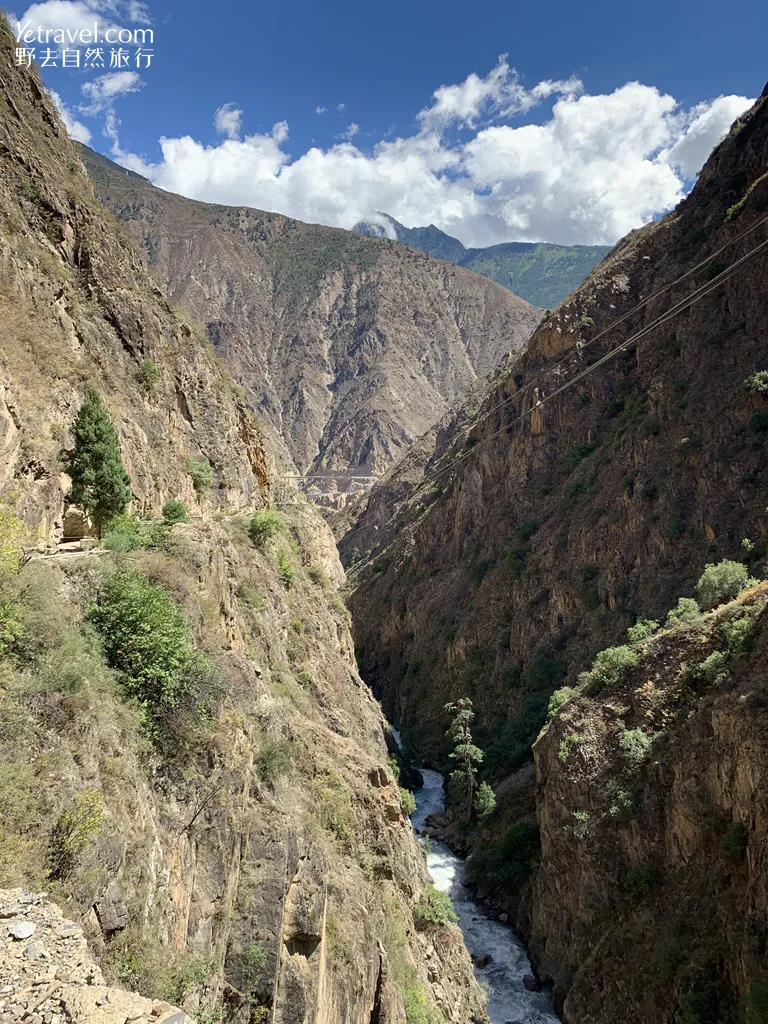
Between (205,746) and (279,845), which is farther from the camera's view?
(279,845)

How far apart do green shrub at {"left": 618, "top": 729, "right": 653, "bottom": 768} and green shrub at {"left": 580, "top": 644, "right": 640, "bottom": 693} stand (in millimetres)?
2780

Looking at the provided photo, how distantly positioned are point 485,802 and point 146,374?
2742cm

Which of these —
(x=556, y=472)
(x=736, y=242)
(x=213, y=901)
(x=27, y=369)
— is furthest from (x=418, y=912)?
(x=736, y=242)

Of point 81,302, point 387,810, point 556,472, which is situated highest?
point 81,302

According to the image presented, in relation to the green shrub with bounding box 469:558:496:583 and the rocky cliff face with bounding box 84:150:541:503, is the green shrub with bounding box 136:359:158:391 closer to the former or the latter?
the green shrub with bounding box 469:558:496:583

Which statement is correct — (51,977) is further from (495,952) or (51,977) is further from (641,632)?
(641,632)

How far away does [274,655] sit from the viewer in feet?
63.6

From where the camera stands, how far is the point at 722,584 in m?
27.1

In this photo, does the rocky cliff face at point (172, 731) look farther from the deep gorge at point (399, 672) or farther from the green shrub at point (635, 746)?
the green shrub at point (635, 746)

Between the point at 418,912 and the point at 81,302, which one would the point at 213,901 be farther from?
the point at 81,302

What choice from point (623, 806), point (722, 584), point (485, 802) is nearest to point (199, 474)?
point (623, 806)

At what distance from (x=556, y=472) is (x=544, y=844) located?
1277 inches

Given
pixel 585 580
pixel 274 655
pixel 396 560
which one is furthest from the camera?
pixel 396 560

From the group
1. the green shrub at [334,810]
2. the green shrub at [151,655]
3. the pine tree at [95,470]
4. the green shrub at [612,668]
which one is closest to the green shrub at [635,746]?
the green shrub at [612,668]
